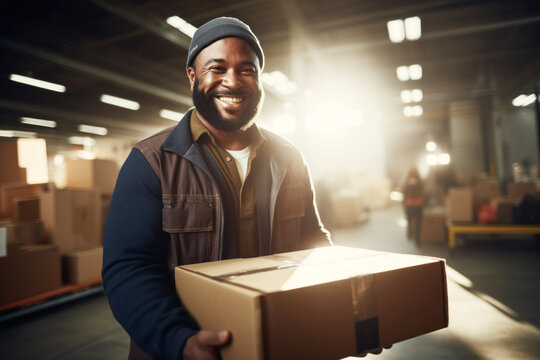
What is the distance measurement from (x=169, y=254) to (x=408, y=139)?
2308 centimetres

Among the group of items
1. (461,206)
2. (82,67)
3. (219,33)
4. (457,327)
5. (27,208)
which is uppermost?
(82,67)

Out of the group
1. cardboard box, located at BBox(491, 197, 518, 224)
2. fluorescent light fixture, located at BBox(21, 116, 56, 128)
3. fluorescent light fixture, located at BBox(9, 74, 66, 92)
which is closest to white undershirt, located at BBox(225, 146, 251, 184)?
→ cardboard box, located at BBox(491, 197, 518, 224)

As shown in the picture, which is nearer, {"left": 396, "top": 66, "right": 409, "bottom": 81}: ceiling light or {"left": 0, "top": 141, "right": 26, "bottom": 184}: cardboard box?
{"left": 0, "top": 141, "right": 26, "bottom": 184}: cardboard box

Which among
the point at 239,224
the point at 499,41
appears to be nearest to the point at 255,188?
the point at 239,224

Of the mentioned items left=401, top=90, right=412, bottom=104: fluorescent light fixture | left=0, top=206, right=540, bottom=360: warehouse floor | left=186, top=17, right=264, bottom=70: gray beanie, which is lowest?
left=0, top=206, right=540, bottom=360: warehouse floor

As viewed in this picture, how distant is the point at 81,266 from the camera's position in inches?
157

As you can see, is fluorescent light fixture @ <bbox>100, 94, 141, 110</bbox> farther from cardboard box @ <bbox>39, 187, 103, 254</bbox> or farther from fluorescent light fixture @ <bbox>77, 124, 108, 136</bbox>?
cardboard box @ <bbox>39, 187, 103, 254</bbox>

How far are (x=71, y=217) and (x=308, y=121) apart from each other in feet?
20.2

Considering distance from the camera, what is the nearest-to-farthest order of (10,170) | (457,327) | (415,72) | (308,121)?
(457,327), (10,170), (308,121), (415,72)

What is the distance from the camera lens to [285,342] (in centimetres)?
67

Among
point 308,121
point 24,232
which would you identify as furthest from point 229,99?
point 308,121

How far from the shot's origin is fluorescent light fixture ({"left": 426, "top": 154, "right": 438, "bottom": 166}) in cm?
1988

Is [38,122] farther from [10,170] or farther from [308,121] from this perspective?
[10,170]

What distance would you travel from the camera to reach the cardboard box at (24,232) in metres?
3.46
